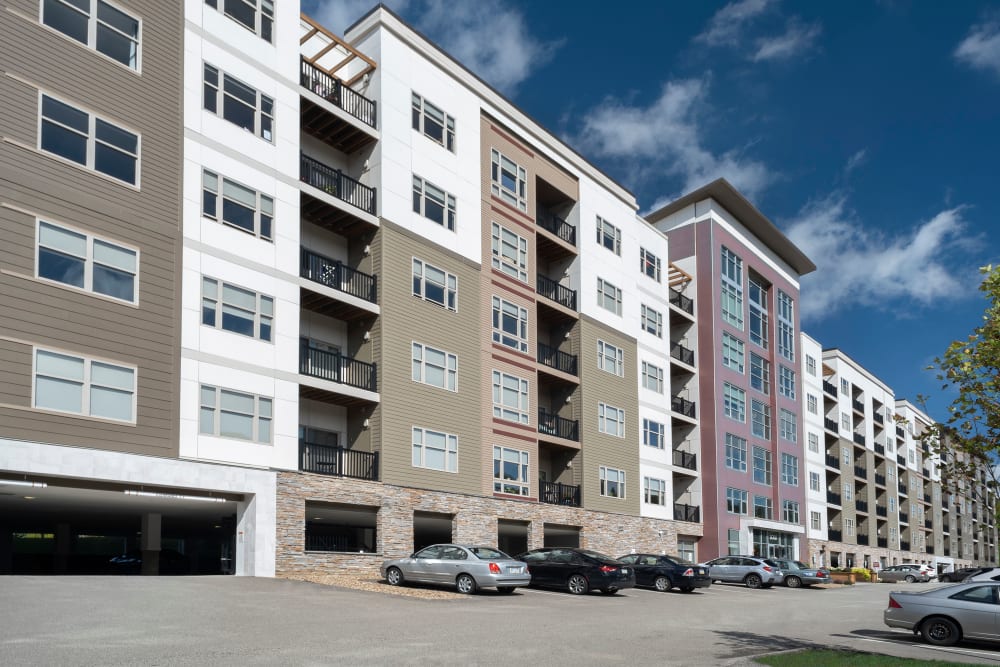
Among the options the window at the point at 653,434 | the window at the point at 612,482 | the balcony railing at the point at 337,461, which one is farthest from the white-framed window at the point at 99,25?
the window at the point at 653,434

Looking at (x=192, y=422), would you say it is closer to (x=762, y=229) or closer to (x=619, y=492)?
(x=619, y=492)

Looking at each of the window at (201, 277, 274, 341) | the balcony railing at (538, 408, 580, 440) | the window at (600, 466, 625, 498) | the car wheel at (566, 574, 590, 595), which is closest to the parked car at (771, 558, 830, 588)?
the window at (600, 466, 625, 498)

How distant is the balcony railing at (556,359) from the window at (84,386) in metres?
22.3

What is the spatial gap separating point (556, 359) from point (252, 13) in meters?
21.7

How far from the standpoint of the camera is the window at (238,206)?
2959 centimetres

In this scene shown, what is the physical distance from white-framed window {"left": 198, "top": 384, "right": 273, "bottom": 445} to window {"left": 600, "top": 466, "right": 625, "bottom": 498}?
21.8 metres

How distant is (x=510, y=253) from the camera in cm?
4322

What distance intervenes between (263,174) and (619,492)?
26086 millimetres

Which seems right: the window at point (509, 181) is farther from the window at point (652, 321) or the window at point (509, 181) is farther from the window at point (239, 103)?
the window at point (239, 103)

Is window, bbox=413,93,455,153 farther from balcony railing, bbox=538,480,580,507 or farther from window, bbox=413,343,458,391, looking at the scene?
balcony railing, bbox=538,480,580,507

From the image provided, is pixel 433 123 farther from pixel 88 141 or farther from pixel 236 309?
pixel 88 141

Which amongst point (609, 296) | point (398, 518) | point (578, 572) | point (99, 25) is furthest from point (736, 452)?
point (99, 25)

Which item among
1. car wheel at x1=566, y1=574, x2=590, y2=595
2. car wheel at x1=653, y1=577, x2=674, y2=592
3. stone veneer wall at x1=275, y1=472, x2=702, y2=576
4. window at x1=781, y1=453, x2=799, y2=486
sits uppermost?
window at x1=781, y1=453, x2=799, y2=486

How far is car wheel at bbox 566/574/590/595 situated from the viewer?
103 ft
